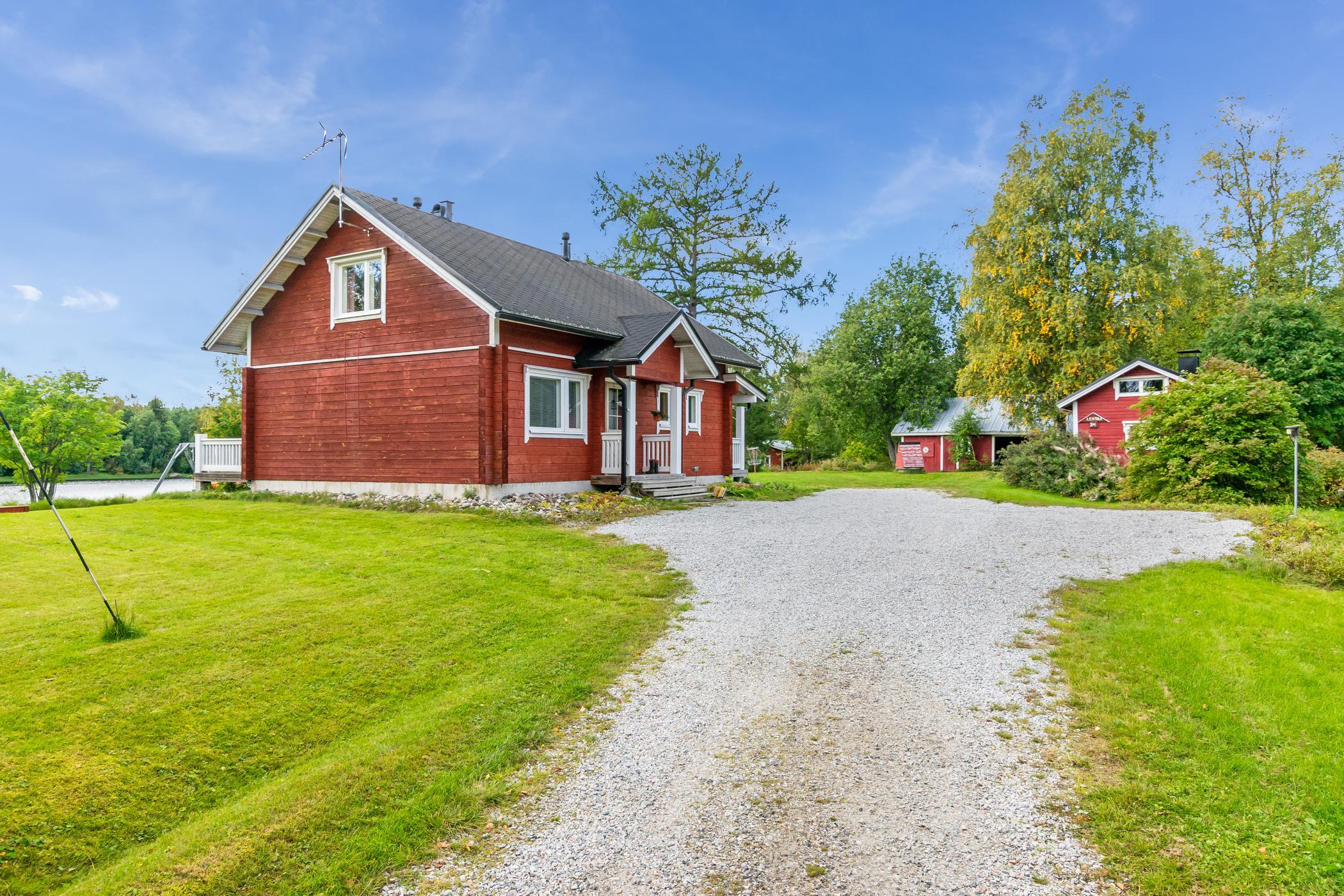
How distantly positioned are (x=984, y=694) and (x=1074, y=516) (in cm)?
1207

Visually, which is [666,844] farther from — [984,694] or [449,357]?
[449,357]

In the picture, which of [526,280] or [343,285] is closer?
[343,285]

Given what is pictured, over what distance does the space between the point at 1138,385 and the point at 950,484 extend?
325 inches

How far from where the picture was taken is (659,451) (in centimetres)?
1853

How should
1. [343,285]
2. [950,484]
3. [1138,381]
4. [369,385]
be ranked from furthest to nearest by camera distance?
[950,484] → [1138,381] → [343,285] → [369,385]

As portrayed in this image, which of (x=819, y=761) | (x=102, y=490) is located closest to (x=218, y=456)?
(x=102, y=490)

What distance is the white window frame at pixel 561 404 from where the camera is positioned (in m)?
15.5

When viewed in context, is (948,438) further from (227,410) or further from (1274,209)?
(227,410)

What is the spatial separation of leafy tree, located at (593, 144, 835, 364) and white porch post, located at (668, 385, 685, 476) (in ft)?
47.6

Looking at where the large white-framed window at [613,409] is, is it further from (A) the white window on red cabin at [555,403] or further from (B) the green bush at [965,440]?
(B) the green bush at [965,440]

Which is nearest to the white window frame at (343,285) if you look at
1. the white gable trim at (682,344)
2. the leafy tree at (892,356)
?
the white gable trim at (682,344)

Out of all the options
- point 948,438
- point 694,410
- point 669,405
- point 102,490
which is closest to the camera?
point 669,405

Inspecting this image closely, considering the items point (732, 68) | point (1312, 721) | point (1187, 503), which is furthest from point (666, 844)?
point (732, 68)

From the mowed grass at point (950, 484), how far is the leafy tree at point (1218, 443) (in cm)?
149
